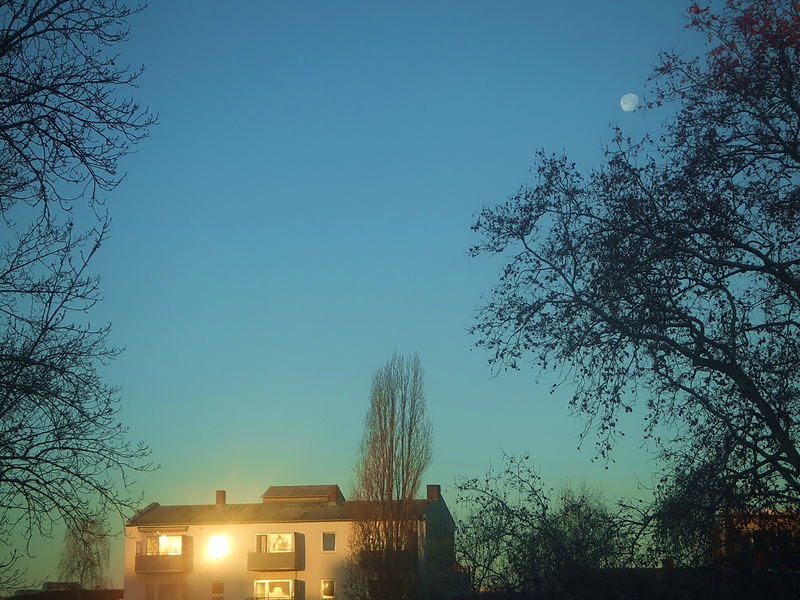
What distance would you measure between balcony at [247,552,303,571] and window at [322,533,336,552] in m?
1.99

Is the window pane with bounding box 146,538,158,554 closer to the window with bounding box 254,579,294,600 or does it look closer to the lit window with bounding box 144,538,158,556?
the lit window with bounding box 144,538,158,556

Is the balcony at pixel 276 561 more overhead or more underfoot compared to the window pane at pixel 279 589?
more overhead

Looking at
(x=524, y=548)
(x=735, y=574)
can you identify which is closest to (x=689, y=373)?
(x=735, y=574)

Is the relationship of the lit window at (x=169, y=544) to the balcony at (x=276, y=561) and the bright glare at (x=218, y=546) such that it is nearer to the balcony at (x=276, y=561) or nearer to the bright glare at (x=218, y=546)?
the bright glare at (x=218, y=546)

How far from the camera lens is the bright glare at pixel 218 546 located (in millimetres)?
62284

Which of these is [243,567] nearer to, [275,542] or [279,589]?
[275,542]

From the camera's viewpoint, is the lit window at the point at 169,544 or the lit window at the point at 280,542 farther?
the lit window at the point at 169,544

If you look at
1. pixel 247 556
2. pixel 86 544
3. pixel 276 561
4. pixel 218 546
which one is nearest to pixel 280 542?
pixel 276 561

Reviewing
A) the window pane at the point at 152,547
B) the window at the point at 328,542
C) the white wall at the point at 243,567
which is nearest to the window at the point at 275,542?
the white wall at the point at 243,567

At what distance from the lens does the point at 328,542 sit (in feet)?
201

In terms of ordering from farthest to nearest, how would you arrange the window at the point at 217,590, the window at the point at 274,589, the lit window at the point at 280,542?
1. the window at the point at 217,590
2. the lit window at the point at 280,542
3. the window at the point at 274,589

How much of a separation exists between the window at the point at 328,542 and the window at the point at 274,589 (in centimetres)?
322

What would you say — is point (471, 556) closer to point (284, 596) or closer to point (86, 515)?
point (86, 515)

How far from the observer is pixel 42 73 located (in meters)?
9.29
